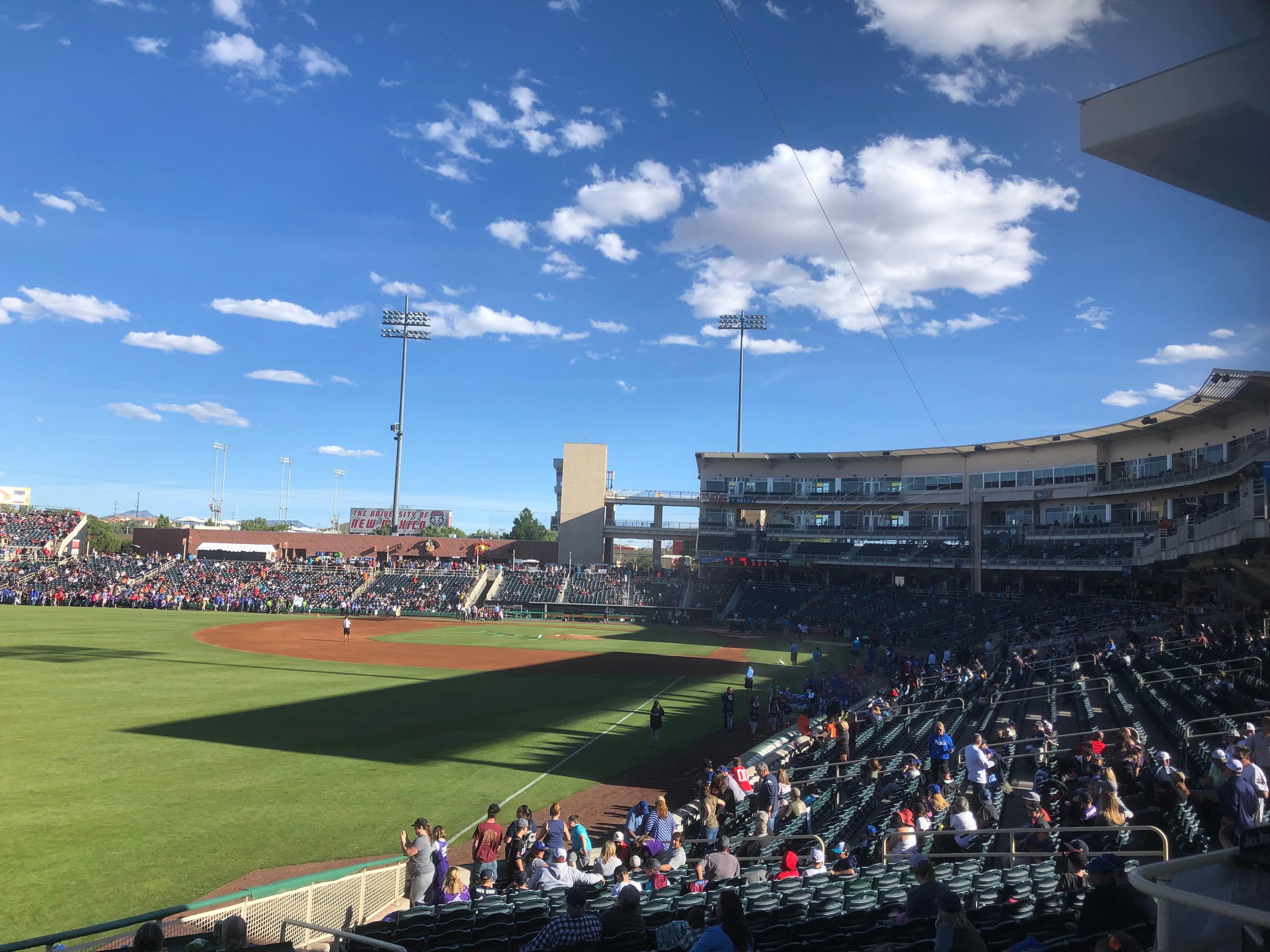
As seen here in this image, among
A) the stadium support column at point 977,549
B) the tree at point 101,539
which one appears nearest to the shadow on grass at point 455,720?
the stadium support column at point 977,549

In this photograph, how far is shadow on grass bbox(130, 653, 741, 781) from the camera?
17031 millimetres

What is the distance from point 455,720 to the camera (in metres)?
20.6

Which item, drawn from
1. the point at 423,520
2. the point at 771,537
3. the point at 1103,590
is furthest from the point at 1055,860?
the point at 423,520

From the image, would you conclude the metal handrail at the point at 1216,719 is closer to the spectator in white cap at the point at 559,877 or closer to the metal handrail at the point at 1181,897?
the spectator in white cap at the point at 559,877

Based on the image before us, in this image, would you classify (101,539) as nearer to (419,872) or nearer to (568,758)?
(568,758)

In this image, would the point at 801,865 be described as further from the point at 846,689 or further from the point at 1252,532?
the point at 1252,532

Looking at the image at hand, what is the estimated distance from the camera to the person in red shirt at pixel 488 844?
9.10 metres

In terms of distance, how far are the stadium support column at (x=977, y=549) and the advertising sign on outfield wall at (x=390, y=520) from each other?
160 ft

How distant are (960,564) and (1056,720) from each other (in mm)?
34430

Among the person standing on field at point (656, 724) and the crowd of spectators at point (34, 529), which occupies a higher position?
the crowd of spectators at point (34, 529)

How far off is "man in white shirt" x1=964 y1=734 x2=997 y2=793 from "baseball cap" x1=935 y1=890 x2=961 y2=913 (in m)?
7.34

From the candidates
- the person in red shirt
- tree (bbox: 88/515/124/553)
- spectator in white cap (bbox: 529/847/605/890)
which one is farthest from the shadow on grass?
tree (bbox: 88/515/124/553)

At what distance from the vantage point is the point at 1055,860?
807 cm

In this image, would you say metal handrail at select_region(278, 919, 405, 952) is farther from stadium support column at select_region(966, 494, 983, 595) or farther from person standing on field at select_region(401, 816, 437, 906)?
stadium support column at select_region(966, 494, 983, 595)
